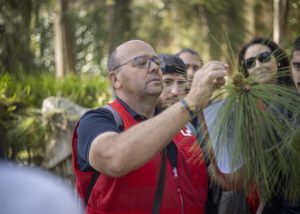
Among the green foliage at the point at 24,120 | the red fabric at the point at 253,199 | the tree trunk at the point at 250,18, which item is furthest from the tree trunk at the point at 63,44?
the red fabric at the point at 253,199

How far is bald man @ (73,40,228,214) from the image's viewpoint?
7.66 feet

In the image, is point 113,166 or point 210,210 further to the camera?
point 210,210

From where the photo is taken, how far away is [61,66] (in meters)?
11.8

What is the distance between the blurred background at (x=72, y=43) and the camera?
19.4 ft

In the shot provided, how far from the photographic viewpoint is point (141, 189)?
2.64 m

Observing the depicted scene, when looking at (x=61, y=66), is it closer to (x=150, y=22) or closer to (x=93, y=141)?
(x=150, y=22)

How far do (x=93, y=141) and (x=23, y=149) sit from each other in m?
3.73

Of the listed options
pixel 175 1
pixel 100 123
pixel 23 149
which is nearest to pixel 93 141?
pixel 100 123

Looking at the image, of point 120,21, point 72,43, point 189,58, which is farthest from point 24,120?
point 72,43

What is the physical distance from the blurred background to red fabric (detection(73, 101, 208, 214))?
0.52 metres

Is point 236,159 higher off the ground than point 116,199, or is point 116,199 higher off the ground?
point 236,159

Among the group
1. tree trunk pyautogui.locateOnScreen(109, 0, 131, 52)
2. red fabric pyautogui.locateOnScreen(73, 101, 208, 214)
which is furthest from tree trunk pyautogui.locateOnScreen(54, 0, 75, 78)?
→ red fabric pyautogui.locateOnScreen(73, 101, 208, 214)

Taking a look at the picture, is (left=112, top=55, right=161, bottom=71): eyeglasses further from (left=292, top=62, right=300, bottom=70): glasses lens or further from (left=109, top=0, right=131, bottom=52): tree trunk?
(left=109, top=0, right=131, bottom=52): tree trunk

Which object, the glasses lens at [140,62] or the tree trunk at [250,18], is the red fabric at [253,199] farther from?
the tree trunk at [250,18]
